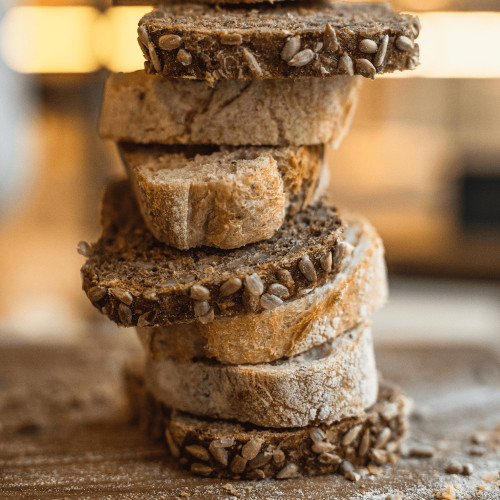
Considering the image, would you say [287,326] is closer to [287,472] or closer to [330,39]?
[287,472]

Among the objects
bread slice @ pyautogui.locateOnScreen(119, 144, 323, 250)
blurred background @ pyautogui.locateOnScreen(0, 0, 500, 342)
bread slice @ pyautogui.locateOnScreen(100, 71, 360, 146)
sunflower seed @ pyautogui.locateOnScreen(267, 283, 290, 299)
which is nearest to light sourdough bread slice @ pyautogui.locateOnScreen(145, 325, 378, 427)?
sunflower seed @ pyautogui.locateOnScreen(267, 283, 290, 299)

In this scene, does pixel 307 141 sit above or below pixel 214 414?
above

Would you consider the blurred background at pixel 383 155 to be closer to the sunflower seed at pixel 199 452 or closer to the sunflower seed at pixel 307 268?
the sunflower seed at pixel 199 452

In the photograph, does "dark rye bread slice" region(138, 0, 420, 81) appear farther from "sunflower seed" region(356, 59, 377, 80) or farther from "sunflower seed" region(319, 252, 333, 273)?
"sunflower seed" region(319, 252, 333, 273)

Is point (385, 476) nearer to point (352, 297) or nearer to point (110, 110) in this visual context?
point (352, 297)

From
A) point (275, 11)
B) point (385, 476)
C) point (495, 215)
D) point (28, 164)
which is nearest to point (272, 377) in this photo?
point (385, 476)
